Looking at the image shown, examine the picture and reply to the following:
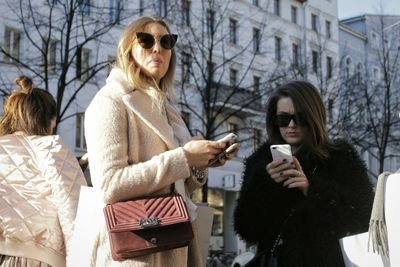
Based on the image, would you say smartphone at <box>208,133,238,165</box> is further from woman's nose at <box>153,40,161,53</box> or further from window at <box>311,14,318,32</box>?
window at <box>311,14,318,32</box>

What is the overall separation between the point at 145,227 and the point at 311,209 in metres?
1.28

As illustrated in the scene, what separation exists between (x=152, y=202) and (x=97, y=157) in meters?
0.28

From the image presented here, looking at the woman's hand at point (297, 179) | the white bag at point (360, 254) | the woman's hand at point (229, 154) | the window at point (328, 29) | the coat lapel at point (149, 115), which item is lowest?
the white bag at point (360, 254)

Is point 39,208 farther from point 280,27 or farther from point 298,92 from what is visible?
point 280,27

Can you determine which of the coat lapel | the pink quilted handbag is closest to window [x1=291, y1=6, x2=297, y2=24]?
the coat lapel

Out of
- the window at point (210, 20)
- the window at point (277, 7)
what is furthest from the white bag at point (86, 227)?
the window at point (277, 7)

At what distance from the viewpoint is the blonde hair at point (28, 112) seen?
386cm

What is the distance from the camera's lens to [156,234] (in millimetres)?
2322

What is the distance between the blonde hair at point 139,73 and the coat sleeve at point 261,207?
99 cm

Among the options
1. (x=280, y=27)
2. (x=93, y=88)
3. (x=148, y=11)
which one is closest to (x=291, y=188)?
(x=148, y=11)

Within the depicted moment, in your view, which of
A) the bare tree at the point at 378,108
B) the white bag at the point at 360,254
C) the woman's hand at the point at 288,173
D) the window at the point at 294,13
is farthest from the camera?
Answer: the window at the point at 294,13

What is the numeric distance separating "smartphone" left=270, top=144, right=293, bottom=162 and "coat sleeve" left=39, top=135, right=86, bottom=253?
3.90 ft

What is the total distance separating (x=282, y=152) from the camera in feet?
10.1

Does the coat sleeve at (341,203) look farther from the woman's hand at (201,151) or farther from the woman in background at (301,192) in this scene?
the woman's hand at (201,151)
